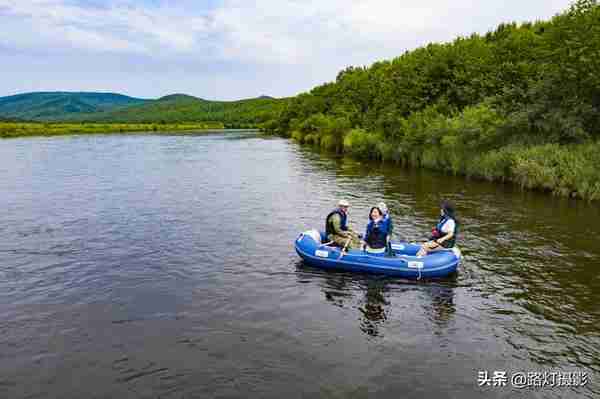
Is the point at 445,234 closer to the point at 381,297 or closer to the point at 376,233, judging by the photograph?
the point at 376,233

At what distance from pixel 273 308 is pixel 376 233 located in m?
3.78

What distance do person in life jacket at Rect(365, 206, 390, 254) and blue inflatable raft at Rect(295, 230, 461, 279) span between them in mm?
262

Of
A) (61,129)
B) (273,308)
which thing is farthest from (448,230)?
(61,129)

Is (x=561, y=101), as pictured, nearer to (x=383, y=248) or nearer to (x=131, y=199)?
(x=383, y=248)

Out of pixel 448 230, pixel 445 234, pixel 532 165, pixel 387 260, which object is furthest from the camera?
pixel 532 165

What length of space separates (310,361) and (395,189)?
1865 centimetres

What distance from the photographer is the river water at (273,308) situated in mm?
7801

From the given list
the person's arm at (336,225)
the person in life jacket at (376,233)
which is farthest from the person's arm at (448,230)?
the person's arm at (336,225)

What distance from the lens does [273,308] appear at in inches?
416

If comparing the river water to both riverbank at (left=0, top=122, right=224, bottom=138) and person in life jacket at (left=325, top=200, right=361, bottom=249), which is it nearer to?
person in life jacket at (left=325, top=200, right=361, bottom=249)

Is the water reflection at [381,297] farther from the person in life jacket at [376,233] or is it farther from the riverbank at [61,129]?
the riverbank at [61,129]

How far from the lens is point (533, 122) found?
26.0 meters

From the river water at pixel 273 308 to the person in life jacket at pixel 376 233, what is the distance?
2.99 ft

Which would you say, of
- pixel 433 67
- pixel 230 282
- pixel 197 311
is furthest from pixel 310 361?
pixel 433 67
